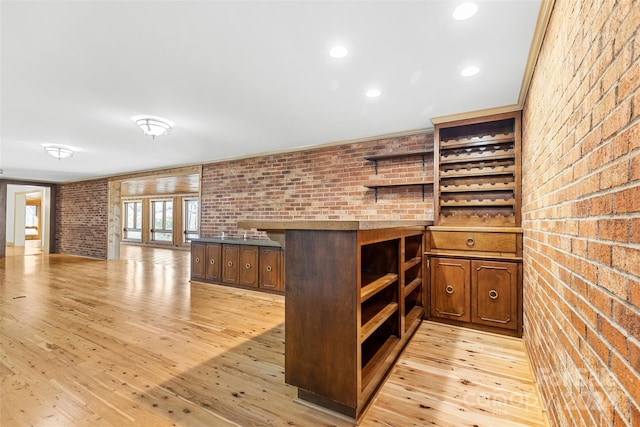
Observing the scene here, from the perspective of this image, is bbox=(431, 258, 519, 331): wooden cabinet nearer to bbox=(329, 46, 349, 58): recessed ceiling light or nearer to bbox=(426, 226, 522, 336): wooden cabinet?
bbox=(426, 226, 522, 336): wooden cabinet

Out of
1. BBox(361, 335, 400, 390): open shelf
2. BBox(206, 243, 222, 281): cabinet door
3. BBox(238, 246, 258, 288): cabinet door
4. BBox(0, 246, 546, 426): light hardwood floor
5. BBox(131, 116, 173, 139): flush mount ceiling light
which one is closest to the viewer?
BBox(0, 246, 546, 426): light hardwood floor

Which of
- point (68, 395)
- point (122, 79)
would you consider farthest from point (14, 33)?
→ point (68, 395)

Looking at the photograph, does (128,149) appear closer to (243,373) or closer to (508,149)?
(243,373)

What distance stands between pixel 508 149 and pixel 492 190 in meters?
0.47

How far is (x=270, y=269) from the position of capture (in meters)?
4.27

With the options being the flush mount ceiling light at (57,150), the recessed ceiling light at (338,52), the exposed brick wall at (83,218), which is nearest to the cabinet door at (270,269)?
the recessed ceiling light at (338,52)

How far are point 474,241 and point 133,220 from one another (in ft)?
44.5

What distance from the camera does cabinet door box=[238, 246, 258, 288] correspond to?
4.40 metres

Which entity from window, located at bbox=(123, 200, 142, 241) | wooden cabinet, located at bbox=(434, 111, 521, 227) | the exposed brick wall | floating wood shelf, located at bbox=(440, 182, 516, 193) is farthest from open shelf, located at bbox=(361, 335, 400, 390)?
window, located at bbox=(123, 200, 142, 241)

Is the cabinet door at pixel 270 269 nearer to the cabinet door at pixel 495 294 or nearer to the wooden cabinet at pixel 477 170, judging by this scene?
the wooden cabinet at pixel 477 170

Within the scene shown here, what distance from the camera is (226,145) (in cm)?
442

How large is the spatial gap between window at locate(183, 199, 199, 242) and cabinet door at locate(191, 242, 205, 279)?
238 inches

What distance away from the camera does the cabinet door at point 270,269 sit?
421 cm

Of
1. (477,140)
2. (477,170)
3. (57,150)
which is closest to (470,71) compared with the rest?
(477,140)
